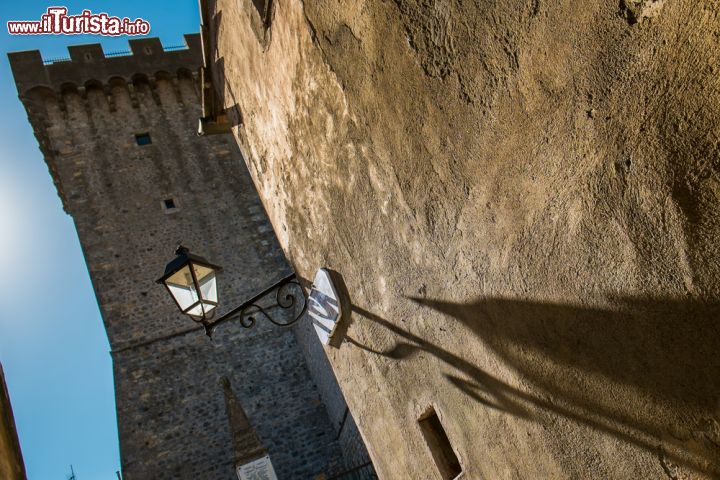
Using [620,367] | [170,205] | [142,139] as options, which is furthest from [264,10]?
[142,139]

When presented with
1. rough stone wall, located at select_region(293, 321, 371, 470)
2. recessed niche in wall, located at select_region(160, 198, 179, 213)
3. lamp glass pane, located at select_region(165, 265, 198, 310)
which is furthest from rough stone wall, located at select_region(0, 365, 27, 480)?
recessed niche in wall, located at select_region(160, 198, 179, 213)

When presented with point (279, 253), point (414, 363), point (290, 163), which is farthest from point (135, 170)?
point (414, 363)

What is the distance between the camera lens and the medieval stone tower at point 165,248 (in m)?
11.7

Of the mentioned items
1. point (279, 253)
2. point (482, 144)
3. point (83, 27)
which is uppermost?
point (83, 27)

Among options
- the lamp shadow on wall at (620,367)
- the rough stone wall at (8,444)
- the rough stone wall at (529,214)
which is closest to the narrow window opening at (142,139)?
the rough stone wall at (8,444)

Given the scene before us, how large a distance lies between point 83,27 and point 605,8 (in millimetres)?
16263

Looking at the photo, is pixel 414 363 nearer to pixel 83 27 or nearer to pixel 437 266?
pixel 437 266

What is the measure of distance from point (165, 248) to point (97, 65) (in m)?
5.44

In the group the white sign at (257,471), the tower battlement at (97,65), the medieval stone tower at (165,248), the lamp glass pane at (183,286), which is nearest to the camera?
the lamp glass pane at (183,286)

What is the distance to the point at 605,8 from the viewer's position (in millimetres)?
1312

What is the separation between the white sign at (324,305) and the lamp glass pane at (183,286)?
32.0 inches

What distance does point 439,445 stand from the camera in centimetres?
300

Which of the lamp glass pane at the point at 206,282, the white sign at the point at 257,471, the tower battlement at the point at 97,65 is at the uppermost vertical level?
the tower battlement at the point at 97,65

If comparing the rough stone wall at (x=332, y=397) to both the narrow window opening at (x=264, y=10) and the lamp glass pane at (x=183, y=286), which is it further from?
the narrow window opening at (x=264, y=10)
